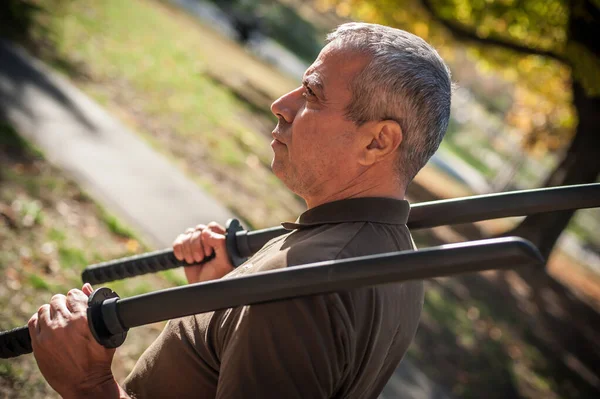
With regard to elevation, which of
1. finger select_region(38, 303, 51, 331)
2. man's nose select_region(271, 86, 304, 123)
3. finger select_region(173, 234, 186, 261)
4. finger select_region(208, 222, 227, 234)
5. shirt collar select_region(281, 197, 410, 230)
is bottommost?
finger select_region(173, 234, 186, 261)

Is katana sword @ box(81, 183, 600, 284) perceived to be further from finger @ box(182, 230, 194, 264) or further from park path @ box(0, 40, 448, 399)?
park path @ box(0, 40, 448, 399)

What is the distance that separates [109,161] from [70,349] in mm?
4940

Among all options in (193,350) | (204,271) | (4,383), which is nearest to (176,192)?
(4,383)

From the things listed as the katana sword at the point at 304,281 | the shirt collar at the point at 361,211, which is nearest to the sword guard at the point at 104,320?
the katana sword at the point at 304,281

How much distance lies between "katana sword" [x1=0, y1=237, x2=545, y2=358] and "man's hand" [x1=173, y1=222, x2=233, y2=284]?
2.47 ft

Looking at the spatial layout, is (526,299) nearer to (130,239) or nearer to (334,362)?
(130,239)

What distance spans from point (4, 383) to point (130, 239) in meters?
2.12

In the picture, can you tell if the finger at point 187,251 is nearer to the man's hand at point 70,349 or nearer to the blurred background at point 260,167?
the man's hand at point 70,349

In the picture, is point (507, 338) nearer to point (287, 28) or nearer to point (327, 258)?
point (327, 258)

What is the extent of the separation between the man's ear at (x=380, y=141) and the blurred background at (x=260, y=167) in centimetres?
232

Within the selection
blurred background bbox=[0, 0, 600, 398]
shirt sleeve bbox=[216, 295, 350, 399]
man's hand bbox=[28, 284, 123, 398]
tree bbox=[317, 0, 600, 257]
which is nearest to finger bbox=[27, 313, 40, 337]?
man's hand bbox=[28, 284, 123, 398]

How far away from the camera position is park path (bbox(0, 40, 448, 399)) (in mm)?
5316

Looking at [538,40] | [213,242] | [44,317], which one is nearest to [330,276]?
[44,317]

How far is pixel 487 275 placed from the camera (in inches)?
371
